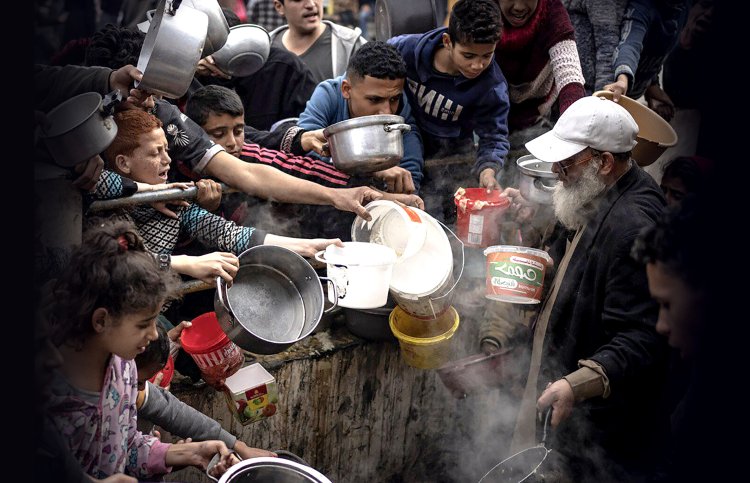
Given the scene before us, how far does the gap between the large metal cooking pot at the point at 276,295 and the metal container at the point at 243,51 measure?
1729 mm

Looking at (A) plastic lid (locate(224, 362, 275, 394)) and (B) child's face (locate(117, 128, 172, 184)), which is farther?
(A) plastic lid (locate(224, 362, 275, 394))

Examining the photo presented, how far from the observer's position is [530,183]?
419 centimetres

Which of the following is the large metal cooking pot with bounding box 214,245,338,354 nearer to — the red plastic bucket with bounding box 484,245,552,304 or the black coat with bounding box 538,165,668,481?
the red plastic bucket with bounding box 484,245,552,304

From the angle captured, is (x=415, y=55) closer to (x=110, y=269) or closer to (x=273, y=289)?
(x=273, y=289)

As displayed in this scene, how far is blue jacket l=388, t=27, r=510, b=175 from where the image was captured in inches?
168

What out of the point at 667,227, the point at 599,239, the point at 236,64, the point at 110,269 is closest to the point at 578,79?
the point at 599,239

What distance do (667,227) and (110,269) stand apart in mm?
1886

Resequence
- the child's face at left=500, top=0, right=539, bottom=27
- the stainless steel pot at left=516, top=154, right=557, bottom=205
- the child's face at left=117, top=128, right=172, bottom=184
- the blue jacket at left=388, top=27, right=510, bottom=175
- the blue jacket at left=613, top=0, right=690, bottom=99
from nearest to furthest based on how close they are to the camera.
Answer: the child's face at left=117, top=128, right=172, bottom=184, the stainless steel pot at left=516, top=154, right=557, bottom=205, the blue jacket at left=388, top=27, right=510, bottom=175, the child's face at left=500, top=0, right=539, bottom=27, the blue jacket at left=613, top=0, right=690, bottom=99

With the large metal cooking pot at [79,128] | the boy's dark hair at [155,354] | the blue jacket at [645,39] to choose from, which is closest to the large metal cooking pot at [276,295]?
the boy's dark hair at [155,354]

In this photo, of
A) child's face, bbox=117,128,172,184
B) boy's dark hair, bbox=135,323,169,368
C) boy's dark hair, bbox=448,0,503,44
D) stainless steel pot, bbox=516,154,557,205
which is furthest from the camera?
stainless steel pot, bbox=516,154,557,205

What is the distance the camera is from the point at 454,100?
168 inches

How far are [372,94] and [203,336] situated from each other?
5.35 feet

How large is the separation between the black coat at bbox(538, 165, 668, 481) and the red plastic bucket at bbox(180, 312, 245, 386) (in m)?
1.59

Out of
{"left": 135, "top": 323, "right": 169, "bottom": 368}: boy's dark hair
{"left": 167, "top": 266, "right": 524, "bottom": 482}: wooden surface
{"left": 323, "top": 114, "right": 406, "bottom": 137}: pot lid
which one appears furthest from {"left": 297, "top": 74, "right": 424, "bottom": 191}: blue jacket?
{"left": 135, "top": 323, "right": 169, "bottom": 368}: boy's dark hair
